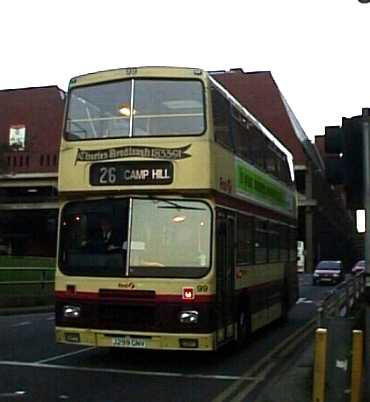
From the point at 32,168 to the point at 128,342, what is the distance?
2829 inches

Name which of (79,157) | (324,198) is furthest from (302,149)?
(79,157)

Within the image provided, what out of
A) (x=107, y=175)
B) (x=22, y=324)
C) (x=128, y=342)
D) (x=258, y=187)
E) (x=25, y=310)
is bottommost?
(x=22, y=324)

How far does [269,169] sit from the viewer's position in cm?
1675

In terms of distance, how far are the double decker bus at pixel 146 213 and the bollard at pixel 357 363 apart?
307 cm

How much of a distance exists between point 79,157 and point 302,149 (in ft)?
221

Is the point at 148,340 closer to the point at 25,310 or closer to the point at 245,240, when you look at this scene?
the point at 245,240

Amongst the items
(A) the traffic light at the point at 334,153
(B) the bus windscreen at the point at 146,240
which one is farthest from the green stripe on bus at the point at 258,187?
(A) the traffic light at the point at 334,153

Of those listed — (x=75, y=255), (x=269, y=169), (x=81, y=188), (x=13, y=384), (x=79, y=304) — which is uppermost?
(x=269, y=169)

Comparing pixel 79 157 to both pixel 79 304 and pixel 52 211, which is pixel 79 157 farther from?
pixel 52 211

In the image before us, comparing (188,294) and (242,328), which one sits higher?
(188,294)

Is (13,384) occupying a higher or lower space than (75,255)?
lower

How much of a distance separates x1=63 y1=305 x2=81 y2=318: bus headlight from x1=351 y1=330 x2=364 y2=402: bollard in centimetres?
449

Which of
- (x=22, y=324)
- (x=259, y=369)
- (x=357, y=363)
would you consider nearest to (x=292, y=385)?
(x=259, y=369)

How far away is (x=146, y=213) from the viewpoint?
1124cm
